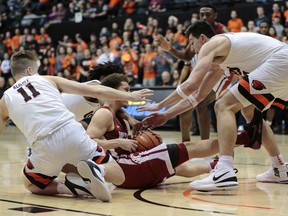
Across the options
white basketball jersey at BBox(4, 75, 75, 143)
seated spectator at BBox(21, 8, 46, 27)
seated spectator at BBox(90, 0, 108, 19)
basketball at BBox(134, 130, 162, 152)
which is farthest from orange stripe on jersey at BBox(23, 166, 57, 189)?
seated spectator at BBox(21, 8, 46, 27)

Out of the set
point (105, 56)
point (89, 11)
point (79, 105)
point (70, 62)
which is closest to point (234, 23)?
point (105, 56)

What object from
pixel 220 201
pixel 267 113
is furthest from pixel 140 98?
pixel 267 113

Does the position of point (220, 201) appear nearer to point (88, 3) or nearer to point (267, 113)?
point (267, 113)

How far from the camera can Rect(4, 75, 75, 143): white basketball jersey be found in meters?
4.70

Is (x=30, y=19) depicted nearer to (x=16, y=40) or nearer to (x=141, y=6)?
(x=16, y=40)

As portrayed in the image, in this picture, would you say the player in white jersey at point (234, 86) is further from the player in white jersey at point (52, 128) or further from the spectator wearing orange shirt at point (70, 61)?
the spectator wearing orange shirt at point (70, 61)

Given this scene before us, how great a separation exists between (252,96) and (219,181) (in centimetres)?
79

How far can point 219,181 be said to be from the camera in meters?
5.09

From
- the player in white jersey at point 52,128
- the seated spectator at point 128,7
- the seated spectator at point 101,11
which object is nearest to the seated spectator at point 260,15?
the seated spectator at point 128,7

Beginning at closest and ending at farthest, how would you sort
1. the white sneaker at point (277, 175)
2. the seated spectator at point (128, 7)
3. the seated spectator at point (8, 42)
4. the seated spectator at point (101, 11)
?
the white sneaker at point (277, 175), the seated spectator at point (128, 7), the seated spectator at point (101, 11), the seated spectator at point (8, 42)

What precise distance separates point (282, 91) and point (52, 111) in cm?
203

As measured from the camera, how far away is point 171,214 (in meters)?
4.13

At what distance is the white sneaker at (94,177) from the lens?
4.51 metres

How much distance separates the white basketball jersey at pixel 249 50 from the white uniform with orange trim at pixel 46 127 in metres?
1.45
